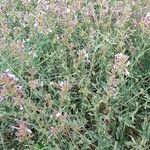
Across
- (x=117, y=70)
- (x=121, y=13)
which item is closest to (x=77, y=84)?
(x=117, y=70)

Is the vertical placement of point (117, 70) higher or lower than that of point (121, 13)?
lower

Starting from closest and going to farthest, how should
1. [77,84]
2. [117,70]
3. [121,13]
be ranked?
[117,70]
[77,84]
[121,13]

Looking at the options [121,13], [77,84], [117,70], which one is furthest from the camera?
[121,13]

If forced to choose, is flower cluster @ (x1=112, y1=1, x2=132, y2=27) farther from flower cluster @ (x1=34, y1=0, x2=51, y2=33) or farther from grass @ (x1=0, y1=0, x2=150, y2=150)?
flower cluster @ (x1=34, y1=0, x2=51, y2=33)

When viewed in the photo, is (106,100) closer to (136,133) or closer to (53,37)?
(136,133)

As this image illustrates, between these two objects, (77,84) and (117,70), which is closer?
(117,70)

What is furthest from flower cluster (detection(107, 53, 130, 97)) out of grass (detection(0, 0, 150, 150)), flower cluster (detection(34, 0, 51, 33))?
flower cluster (detection(34, 0, 51, 33))

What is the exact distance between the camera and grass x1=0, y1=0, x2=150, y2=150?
2102 mm

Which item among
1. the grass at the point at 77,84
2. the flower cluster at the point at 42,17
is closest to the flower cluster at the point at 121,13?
the grass at the point at 77,84

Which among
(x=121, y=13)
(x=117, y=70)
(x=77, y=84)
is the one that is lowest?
(x=77, y=84)

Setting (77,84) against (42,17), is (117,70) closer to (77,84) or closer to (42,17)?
(77,84)

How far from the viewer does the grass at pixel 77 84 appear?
210 centimetres

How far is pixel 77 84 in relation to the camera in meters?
2.40

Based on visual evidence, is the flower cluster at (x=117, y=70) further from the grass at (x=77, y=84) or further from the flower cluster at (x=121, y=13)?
the flower cluster at (x=121, y=13)
